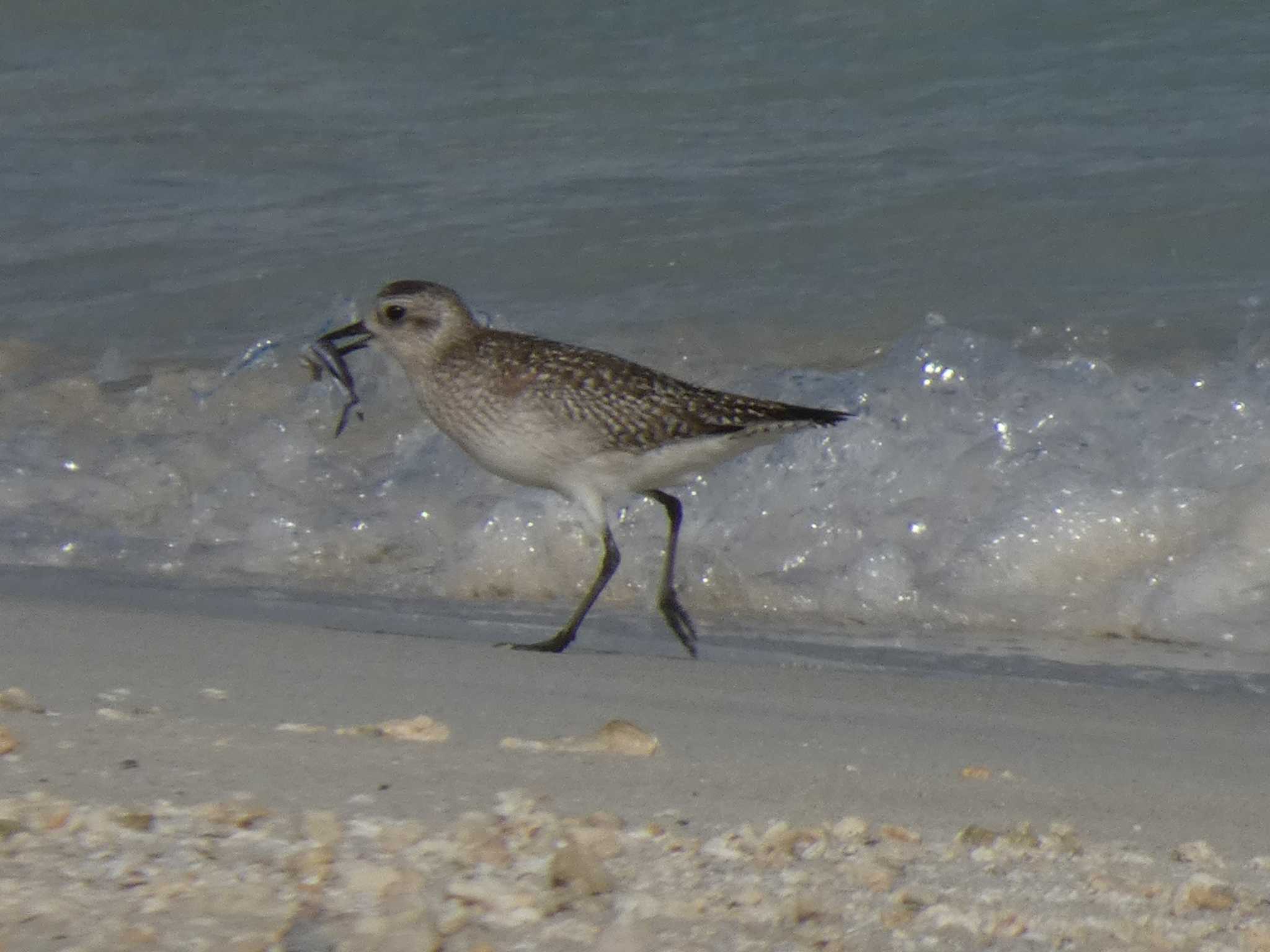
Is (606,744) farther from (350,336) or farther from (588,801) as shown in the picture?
(350,336)

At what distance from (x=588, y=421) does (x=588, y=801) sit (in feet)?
7.15

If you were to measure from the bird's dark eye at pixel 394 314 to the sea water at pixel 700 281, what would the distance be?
2.88 feet

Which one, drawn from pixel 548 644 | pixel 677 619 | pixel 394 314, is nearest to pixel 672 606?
pixel 677 619

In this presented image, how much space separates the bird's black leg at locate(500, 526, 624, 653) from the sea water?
541 millimetres

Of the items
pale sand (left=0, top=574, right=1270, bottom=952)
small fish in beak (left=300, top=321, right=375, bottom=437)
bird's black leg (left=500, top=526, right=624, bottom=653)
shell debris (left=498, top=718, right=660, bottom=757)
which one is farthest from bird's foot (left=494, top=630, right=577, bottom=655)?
shell debris (left=498, top=718, right=660, bottom=757)

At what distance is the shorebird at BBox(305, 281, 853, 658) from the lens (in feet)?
17.0

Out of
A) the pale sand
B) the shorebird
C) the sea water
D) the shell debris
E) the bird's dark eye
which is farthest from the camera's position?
the sea water

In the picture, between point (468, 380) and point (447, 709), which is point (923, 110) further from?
point (447, 709)

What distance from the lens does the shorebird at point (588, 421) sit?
5.17m

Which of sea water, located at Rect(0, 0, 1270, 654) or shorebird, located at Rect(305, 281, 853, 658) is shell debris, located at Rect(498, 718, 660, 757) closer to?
shorebird, located at Rect(305, 281, 853, 658)

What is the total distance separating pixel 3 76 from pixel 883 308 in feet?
21.5

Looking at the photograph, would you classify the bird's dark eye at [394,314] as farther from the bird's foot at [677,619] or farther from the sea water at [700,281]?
the bird's foot at [677,619]

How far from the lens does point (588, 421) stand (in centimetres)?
516

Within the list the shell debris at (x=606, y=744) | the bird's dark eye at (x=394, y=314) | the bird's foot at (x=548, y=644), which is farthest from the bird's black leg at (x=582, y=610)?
the shell debris at (x=606, y=744)
